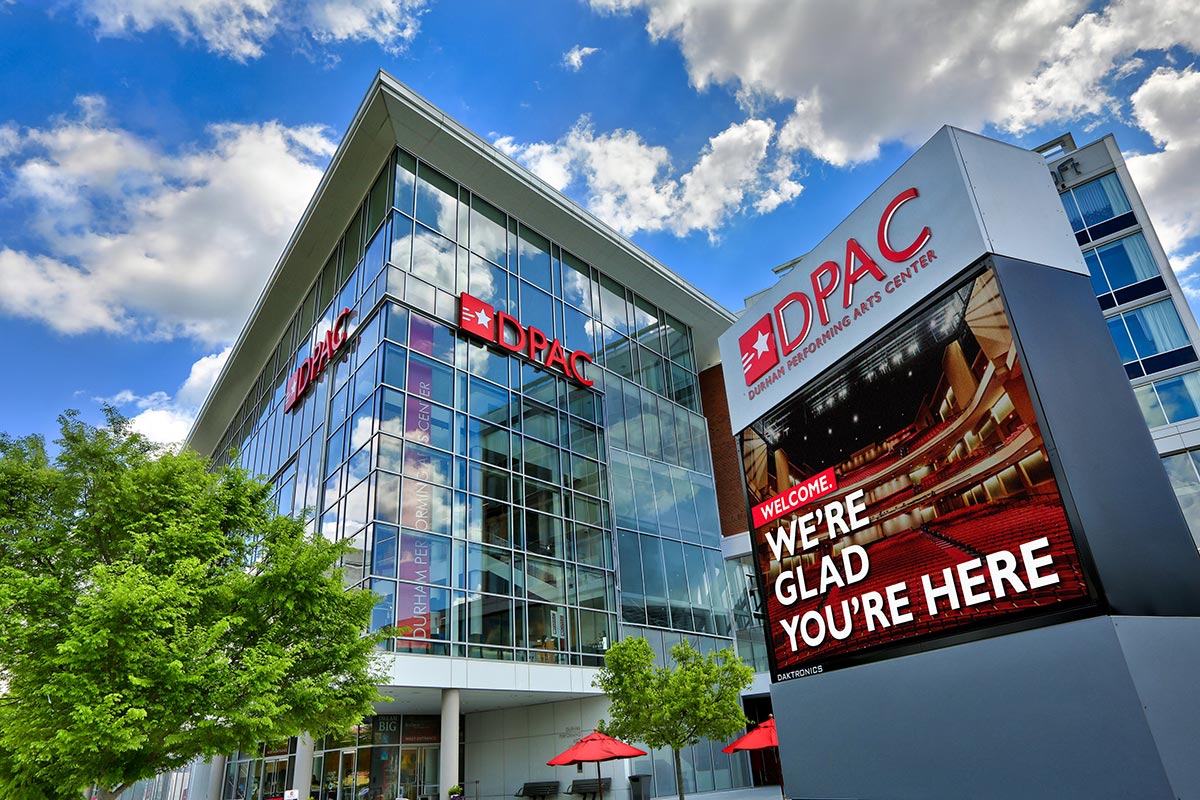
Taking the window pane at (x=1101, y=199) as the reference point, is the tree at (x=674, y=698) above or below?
below

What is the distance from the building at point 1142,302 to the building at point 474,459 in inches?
697

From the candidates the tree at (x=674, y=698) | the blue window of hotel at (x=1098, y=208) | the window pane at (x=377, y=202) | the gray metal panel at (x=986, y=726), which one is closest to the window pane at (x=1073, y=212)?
the blue window of hotel at (x=1098, y=208)

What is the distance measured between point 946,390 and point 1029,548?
6.24 feet

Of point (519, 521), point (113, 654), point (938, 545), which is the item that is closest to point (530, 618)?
point (519, 521)

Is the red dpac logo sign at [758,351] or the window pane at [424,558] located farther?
the window pane at [424,558]

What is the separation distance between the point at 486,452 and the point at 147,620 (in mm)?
13698

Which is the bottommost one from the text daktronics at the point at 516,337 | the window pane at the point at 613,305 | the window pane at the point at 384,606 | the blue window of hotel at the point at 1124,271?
the window pane at the point at 384,606

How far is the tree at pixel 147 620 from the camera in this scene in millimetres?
12289

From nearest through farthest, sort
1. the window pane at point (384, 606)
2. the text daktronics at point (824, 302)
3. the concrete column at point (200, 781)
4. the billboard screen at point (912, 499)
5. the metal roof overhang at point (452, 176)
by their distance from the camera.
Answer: the billboard screen at point (912, 499)
the text daktronics at point (824, 302)
the window pane at point (384, 606)
the metal roof overhang at point (452, 176)
the concrete column at point (200, 781)

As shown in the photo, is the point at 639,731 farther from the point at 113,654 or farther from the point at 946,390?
the point at 946,390

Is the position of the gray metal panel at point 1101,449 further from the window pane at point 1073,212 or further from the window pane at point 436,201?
the window pane at point 1073,212

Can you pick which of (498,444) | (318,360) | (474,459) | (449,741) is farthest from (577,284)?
(449,741)

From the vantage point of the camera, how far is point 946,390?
816 centimetres

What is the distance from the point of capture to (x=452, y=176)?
28.9m
